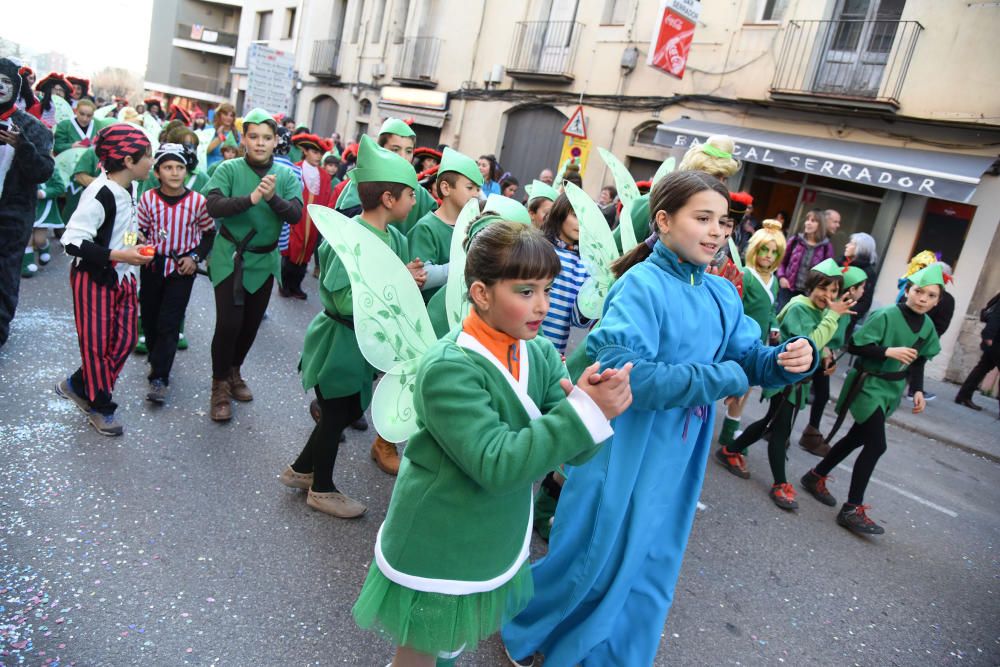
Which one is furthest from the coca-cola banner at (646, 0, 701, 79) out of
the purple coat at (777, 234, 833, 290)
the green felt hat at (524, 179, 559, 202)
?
the green felt hat at (524, 179, 559, 202)

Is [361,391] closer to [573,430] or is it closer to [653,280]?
[653,280]

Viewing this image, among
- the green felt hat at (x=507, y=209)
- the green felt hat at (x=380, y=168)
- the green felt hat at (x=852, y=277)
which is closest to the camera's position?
the green felt hat at (x=507, y=209)

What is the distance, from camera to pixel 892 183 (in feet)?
31.6

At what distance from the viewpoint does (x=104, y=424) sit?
3.67 metres

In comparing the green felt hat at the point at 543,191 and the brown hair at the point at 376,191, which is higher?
the green felt hat at the point at 543,191

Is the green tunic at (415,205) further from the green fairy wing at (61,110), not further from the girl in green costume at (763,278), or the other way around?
the green fairy wing at (61,110)

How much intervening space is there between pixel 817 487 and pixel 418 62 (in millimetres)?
18170

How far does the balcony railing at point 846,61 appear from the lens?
403 inches

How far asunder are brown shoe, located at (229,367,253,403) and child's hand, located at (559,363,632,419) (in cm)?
351

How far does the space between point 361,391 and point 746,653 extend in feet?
6.77

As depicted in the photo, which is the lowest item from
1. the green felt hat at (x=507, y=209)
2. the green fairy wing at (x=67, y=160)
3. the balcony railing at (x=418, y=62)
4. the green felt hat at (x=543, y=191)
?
the green fairy wing at (x=67, y=160)

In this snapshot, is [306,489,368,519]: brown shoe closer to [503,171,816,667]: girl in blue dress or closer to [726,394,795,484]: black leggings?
[503,171,816,667]: girl in blue dress

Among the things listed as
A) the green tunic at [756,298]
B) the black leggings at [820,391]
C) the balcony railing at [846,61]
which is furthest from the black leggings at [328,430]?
the balcony railing at [846,61]

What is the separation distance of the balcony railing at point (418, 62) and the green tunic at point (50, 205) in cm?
1403
